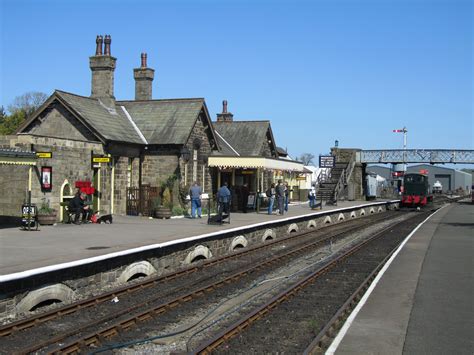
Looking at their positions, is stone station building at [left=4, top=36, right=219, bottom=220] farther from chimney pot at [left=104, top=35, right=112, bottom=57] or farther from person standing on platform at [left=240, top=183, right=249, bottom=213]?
person standing on platform at [left=240, top=183, right=249, bottom=213]

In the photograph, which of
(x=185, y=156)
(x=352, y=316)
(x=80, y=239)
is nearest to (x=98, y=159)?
(x=185, y=156)

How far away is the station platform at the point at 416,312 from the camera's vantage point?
285 inches

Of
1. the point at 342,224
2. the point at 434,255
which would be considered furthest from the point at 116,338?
the point at 342,224

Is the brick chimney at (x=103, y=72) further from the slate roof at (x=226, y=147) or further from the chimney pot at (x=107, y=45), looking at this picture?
the slate roof at (x=226, y=147)

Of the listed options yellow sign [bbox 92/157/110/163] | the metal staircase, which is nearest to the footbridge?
the metal staircase

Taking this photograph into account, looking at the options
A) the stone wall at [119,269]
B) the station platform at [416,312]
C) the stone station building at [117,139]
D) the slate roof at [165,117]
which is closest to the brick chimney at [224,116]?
the stone station building at [117,139]

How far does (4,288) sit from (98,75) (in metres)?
19.5

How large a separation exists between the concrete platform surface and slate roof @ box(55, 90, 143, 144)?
187 inches

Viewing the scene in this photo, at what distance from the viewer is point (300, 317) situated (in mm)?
9227

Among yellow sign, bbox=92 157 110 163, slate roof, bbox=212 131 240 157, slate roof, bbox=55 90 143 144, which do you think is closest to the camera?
yellow sign, bbox=92 157 110 163

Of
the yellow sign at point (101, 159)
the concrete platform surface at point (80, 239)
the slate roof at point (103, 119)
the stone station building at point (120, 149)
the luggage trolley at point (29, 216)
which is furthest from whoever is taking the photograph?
the slate roof at point (103, 119)

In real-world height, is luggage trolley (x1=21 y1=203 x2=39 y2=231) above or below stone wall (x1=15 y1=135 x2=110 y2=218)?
below

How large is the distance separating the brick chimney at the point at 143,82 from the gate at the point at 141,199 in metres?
9.11

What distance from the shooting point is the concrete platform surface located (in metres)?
10.9
